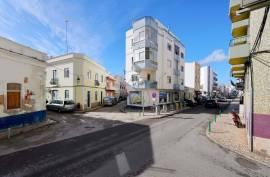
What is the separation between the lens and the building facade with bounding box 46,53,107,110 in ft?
80.3

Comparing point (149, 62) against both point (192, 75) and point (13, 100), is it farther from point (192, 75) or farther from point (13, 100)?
point (192, 75)

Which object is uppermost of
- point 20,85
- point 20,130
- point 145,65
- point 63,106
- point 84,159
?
point 145,65

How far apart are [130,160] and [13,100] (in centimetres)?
1023

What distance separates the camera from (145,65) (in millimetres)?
26000

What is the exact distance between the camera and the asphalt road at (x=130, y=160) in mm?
5871

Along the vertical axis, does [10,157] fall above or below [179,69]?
below

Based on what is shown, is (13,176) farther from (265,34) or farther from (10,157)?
(265,34)

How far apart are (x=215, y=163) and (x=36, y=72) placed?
47.4 feet

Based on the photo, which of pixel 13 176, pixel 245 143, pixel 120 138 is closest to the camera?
pixel 13 176

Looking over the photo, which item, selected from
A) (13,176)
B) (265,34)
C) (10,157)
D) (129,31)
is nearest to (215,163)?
(265,34)

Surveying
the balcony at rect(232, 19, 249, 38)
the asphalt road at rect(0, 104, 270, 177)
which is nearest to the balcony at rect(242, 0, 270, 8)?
the asphalt road at rect(0, 104, 270, 177)

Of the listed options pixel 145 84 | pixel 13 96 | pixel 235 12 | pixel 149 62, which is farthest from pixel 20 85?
pixel 149 62

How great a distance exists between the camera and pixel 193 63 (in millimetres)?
52344

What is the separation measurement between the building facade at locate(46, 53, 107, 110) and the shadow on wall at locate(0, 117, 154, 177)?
1537 cm
